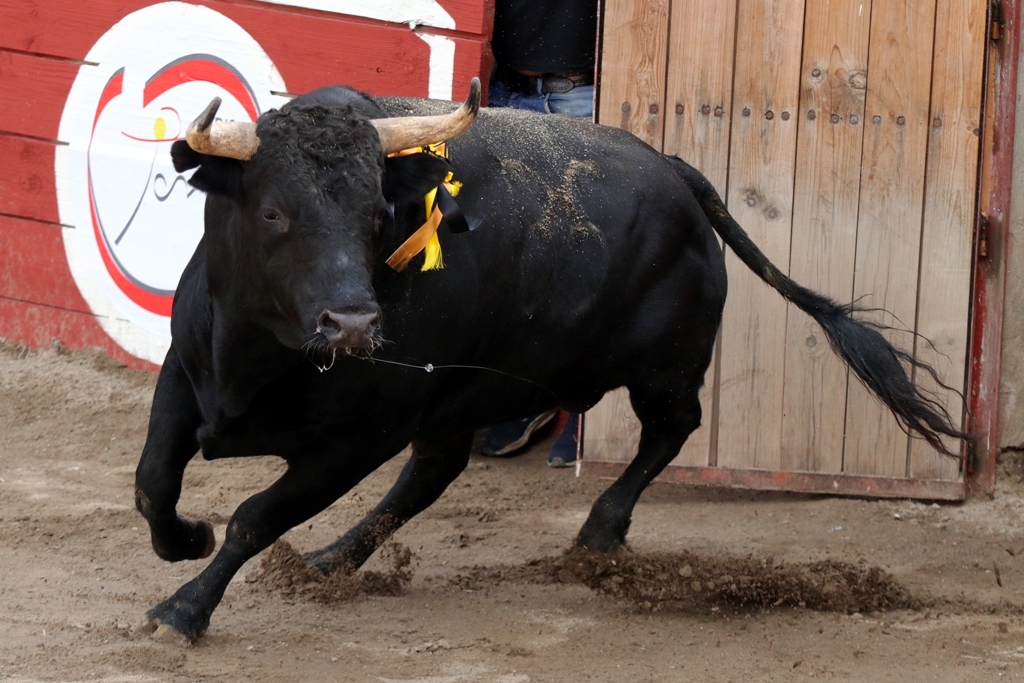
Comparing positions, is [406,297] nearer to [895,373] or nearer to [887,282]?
[895,373]

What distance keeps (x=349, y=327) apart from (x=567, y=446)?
9.97ft

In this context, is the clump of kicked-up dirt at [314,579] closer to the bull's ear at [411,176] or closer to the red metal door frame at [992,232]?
the bull's ear at [411,176]

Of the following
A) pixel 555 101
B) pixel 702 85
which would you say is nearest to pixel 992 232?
pixel 702 85

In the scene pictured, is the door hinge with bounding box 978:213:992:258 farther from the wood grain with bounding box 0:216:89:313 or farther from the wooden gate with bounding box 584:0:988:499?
the wood grain with bounding box 0:216:89:313

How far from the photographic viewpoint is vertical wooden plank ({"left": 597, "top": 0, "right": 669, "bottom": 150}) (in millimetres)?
5391

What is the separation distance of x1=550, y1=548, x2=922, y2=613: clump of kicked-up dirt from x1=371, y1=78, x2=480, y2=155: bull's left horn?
1.68 m

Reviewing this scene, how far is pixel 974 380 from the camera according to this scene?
17.8 feet

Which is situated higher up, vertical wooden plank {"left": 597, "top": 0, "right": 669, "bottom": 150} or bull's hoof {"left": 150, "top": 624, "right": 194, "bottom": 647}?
vertical wooden plank {"left": 597, "top": 0, "right": 669, "bottom": 150}

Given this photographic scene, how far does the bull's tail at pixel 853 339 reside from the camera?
4559mm

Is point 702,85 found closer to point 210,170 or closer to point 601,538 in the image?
point 601,538

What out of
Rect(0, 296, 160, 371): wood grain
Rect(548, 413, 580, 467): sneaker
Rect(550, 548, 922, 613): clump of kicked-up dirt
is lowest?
Rect(550, 548, 922, 613): clump of kicked-up dirt

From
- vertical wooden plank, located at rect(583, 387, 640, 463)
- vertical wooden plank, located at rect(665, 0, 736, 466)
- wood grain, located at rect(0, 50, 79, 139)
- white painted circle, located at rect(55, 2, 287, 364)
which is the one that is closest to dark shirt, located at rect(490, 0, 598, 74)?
vertical wooden plank, located at rect(665, 0, 736, 466)

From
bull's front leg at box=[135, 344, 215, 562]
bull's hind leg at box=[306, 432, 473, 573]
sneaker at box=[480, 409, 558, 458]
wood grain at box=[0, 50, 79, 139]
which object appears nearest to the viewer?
bull's front leg at box=[135, 344, 215, 562]

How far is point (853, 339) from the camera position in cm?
469
